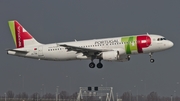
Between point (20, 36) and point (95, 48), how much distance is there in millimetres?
18670

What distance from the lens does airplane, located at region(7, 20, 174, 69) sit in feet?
360

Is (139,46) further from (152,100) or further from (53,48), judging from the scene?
(152,100)

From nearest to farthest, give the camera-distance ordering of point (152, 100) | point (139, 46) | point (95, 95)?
point (139, 46)
point (95, 95)
point (152, 100)

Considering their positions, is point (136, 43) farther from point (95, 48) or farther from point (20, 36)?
point (20, 36)

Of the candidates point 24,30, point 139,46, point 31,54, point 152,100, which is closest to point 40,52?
point 31,54

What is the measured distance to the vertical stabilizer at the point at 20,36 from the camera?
402 feet

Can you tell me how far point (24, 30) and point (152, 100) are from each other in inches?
1819

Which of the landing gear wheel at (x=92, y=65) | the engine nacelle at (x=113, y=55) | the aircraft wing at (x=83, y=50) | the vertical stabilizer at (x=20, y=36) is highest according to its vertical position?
the vertical stabilizer at (x=20, y=36)

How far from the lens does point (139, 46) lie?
109 m

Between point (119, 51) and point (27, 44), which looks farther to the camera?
point (27, 44)

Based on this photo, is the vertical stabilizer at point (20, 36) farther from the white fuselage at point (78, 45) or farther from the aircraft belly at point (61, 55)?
the aircraft belly at point (61, 55)

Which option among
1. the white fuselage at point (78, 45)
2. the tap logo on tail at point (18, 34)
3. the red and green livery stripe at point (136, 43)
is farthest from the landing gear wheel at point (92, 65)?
the tap logo on tail at point (18, 34)

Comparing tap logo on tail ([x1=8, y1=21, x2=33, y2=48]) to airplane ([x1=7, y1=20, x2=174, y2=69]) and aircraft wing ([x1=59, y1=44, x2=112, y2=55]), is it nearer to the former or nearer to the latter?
airplane ([x1=7, y1=20, x2=174, y2=69])

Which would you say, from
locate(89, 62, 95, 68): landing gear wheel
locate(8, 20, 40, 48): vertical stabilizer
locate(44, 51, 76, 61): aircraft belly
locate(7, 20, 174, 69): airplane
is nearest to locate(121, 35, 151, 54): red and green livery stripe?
locate(7, 20, 174, 69): airplane
